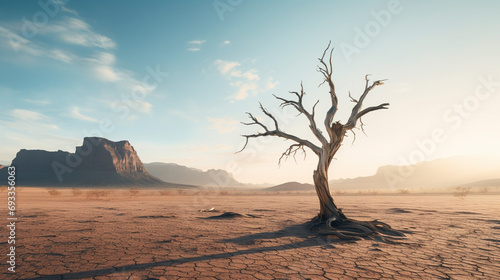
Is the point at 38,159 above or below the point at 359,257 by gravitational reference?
above

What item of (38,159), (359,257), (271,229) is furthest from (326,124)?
(38,159)

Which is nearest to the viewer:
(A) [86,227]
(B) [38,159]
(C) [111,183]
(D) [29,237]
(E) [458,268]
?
(E) [458,268]

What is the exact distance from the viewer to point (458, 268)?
504 cm

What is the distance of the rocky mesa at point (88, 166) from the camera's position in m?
92.8

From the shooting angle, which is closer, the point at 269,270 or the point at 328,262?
the point at 269,270

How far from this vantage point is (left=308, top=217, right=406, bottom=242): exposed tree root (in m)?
7.76

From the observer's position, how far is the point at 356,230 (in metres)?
8.27

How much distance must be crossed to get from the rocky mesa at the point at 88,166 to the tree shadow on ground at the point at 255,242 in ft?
310

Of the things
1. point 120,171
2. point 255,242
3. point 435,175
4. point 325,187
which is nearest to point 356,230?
point 325,187

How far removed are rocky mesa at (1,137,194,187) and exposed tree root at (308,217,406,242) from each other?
9529cm

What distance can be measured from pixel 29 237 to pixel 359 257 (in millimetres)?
8755

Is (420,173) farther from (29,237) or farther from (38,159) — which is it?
(38,159)

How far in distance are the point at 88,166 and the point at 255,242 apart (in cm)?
12582

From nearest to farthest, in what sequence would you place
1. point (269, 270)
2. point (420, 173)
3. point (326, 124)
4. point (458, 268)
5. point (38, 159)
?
point (269, 270) < point (458, 268) < point (326, 124) < point (38, 159) < point (420, 173)
